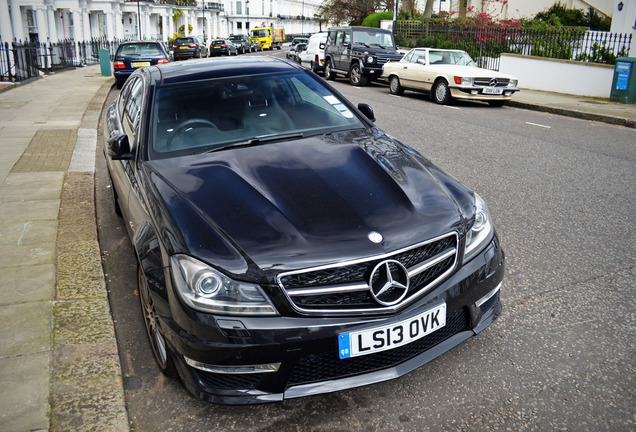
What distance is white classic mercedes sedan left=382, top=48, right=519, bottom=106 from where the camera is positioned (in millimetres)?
15180

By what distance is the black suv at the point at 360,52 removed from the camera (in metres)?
20.6

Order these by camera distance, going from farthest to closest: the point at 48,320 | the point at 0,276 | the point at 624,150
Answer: the point at 624,150, the point at 0,276, the point at 48,320

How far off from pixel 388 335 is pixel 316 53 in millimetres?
23632

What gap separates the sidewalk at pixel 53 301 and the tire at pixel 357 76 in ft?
42.7

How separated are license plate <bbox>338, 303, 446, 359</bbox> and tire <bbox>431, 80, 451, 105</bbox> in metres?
13.7

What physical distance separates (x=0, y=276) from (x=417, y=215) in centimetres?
324

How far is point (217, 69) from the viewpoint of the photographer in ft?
14.4

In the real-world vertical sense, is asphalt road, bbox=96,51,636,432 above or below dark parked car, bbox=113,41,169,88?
below

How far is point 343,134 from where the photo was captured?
13.2 ft

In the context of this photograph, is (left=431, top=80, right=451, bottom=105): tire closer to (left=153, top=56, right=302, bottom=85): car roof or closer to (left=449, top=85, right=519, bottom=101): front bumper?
(left=449, top=85, right=519, bottom=101): front bumper

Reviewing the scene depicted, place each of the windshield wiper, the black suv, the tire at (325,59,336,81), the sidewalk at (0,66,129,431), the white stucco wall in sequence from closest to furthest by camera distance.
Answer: the sidewalk at (0,66,129,431), the windshield wiper, the white stucco wall, the black suv, the tire at (325,59,336,81)

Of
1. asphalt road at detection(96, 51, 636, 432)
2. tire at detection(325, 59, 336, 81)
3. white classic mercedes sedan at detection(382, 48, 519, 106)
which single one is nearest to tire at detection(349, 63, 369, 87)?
tire at detection(325, 59, 336, 81)

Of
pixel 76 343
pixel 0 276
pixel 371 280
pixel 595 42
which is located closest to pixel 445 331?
pixel 371 280

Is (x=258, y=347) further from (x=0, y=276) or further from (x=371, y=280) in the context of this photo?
(x=0, y=276)
